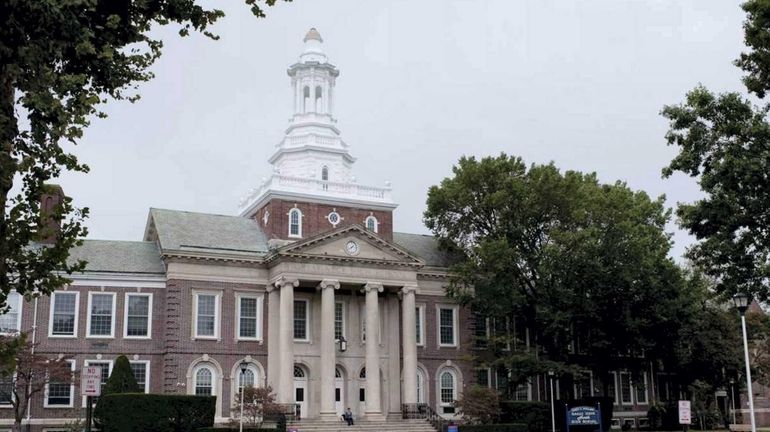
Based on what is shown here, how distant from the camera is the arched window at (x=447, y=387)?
170 ft

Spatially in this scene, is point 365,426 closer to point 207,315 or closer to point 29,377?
point 207,315

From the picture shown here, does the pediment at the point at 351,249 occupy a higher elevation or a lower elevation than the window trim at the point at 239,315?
higher

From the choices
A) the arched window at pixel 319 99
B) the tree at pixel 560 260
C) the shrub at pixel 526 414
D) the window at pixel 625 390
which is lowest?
the shrub at pixel 526 414

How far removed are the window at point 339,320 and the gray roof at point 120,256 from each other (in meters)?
9.86

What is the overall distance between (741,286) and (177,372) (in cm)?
2800

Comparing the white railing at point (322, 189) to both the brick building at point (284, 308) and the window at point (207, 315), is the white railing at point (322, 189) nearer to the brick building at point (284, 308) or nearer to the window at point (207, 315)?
the brick building at point (284, 308)

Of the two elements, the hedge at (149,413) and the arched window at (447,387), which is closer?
the hedge at (149,413)

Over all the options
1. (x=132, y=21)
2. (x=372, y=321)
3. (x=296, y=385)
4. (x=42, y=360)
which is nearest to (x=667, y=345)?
(x=372, y=321)

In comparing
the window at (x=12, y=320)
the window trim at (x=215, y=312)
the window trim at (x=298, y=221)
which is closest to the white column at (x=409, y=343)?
the window trim at (x=298, y=221)

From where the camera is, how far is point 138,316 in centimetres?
4594

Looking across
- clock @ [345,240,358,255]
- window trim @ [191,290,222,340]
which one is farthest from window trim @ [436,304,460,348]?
window trim @ [191,290,222,340]

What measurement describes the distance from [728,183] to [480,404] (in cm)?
2156

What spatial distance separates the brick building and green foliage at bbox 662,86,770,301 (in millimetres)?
21898

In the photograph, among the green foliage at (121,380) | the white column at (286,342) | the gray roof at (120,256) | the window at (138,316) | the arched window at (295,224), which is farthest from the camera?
the arched window at (295,224)
